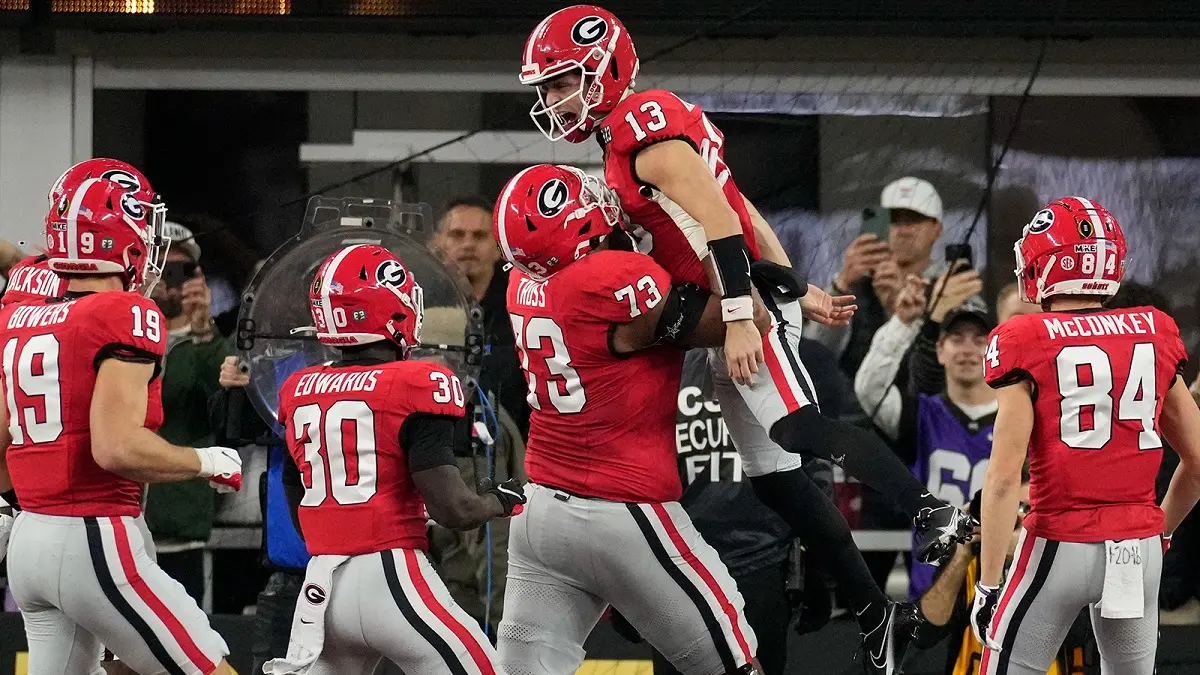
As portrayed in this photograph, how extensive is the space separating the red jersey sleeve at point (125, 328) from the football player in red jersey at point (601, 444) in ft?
3.32

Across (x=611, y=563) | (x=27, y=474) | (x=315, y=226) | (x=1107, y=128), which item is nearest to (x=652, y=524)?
(x=611, y=563)

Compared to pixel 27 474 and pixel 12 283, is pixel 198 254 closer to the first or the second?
pixel 12 283

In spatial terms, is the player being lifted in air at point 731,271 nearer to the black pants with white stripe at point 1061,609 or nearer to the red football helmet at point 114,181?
the black pants with white stripe at point 1061,609

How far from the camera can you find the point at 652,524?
167 inches

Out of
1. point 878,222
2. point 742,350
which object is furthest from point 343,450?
point 878,222

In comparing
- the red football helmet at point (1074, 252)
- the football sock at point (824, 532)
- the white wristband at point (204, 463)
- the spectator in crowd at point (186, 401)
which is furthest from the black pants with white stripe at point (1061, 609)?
the spectator in crowd at point (186, 401)

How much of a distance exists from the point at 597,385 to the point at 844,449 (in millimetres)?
700

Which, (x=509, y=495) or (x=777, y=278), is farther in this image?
(x=509, y=495)

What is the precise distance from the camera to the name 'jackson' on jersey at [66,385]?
4289mm

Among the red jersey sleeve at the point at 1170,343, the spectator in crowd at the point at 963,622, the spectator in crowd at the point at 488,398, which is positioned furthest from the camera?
the spectator in crowd at the point at 488,398

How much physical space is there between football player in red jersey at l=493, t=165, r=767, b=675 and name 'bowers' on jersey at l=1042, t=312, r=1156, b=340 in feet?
3.00

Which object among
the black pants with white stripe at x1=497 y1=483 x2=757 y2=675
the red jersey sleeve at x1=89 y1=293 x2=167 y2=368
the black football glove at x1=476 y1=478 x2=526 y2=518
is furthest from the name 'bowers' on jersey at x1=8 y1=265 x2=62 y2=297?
the black pants with white stripe at x1=497 y1=483 x2=757 y2=675

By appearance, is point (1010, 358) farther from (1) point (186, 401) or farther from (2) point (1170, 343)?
(1) point (186, 401)

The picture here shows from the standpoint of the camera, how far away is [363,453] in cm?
422
